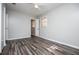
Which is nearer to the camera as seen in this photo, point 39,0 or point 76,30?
point 39,0

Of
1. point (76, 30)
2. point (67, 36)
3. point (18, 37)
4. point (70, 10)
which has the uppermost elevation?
point (70, 10)

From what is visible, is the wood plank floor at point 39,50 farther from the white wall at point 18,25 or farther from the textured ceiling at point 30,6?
the textured ceiling at point 30,6

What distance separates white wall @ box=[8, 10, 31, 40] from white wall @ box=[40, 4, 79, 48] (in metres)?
2.62

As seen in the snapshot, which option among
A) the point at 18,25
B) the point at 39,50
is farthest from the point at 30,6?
the point at 39,50

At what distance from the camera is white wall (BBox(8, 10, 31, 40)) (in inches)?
204

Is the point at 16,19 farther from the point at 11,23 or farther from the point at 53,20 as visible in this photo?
the point at 53,20

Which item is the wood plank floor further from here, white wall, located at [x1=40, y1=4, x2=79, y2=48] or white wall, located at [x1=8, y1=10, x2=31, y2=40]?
white wall, located at [x1=8, y1=10, x2=31, y2=40]

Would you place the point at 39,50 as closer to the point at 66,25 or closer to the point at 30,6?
the point at 66,25

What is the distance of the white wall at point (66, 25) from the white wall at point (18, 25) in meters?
2.62

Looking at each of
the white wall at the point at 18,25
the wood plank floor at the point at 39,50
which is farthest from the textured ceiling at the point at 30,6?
the wood plank floor at the point at 39,50

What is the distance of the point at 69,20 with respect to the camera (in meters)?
3.51

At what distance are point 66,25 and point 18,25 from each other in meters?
3.87

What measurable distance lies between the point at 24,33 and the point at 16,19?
4.74ft

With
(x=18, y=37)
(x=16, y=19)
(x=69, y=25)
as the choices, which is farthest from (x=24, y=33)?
→ (x=69, y=25)
